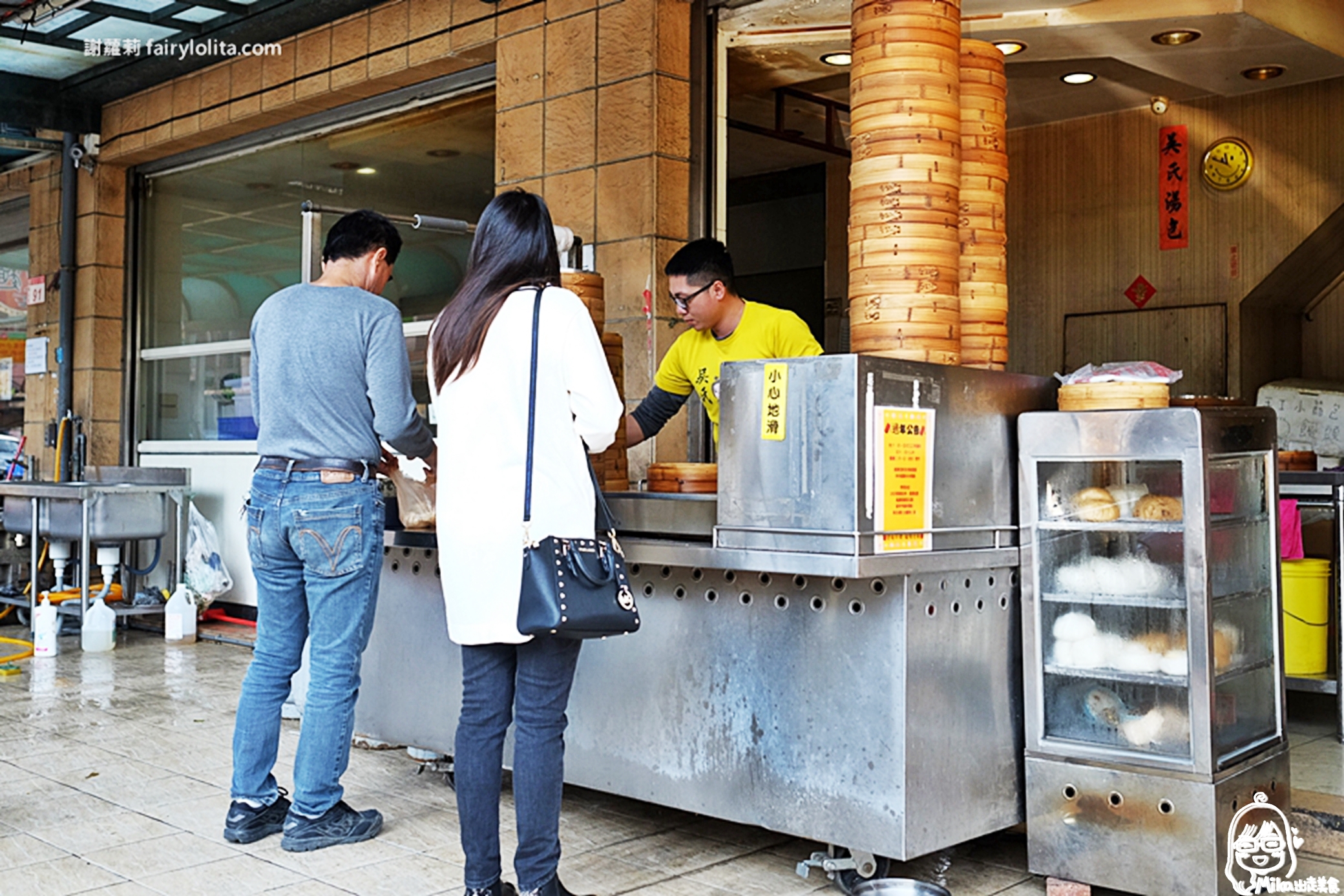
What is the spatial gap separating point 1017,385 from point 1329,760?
1.97 metres

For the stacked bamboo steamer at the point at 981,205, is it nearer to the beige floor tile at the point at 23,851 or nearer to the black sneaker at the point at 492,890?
the black sneaker at the point at 492,890

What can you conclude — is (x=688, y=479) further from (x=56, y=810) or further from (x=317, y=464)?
(x=56, y=810)

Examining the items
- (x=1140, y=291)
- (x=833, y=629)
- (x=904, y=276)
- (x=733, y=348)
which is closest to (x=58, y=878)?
(x=833, y=629)

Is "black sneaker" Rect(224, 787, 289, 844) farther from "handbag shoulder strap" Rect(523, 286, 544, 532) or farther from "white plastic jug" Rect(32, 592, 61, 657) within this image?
"white plastic jug" Rect(32, 592, 61, 657)

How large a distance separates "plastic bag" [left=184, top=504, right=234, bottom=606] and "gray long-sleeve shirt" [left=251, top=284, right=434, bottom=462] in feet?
14.6

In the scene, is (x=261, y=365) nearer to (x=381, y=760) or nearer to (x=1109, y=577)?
(x=381, y=760)

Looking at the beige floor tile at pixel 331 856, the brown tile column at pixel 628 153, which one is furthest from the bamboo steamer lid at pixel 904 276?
the brown tile column at pixel 628 153

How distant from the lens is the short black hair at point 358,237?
3479 mm

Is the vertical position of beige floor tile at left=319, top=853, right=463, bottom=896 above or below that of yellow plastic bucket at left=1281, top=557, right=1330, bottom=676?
below

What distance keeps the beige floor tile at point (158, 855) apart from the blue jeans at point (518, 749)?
89cm

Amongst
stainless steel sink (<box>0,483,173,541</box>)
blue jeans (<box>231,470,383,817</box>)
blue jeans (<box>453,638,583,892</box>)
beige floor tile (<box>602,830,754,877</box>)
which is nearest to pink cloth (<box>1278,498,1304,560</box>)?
beige floor tile (<box>602,830,754,877</box>)

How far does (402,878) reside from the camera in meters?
3.12

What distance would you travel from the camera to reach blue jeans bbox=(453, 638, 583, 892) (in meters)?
2.70

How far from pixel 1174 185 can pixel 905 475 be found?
21.6ft
